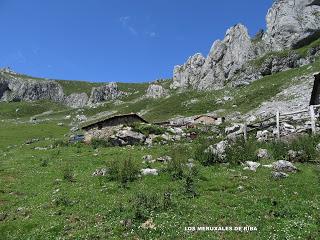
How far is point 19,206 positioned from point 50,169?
9.73m

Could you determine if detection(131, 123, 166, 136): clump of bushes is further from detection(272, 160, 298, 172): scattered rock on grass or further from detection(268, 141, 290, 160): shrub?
detection(272, 160, 298, 172): scattered rock on grass

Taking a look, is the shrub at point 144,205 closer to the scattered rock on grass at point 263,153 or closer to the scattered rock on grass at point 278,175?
the scattered rock on grass at point 278,175

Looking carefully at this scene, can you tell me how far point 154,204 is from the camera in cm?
1992

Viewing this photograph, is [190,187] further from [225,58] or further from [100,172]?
[225,58]

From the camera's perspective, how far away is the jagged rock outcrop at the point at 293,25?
162 meters

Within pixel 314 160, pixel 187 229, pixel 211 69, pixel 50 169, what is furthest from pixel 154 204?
pixel 211 69

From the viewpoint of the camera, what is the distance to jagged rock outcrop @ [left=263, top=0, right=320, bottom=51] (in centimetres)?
16175

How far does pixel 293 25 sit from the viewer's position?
16875cm

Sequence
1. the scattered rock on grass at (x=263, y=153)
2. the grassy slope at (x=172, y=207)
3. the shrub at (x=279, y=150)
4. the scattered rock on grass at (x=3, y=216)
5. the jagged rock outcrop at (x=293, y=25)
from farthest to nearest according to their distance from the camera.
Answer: the jagged rock outcrop at (x=293, y=25)
the scattered rock on grass at (x=263, y=153)
the shrub at (x=279, y=150)
the scattered rock on grass at (x=3, y=216)
the grassy slope at (x=172, y=207)

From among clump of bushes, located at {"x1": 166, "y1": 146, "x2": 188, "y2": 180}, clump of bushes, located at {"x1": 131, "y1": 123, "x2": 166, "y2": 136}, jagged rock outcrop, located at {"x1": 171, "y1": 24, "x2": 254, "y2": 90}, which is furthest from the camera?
jagged rock outcrop, located at {"x1": 171, "y1": 24, "x2": 254, "y2": 90}

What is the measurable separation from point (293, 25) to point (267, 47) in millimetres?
13029

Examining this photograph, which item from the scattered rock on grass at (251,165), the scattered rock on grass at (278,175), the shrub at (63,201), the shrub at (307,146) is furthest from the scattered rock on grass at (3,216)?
the shrub at (307,146)

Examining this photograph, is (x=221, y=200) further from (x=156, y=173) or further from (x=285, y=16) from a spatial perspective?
(x=285, y=16)

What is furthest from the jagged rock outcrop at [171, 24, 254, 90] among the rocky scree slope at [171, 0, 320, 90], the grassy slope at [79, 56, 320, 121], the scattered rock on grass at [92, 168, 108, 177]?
the scattered rock on grass at [92, 168, 108, 177]
